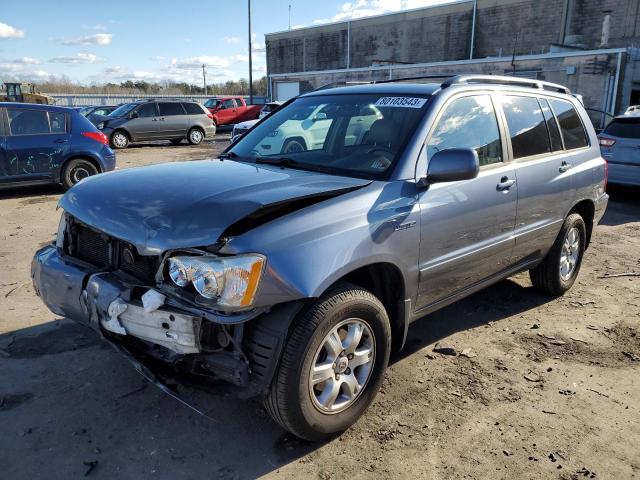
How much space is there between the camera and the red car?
25697 mm

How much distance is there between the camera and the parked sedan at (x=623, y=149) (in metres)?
9.16

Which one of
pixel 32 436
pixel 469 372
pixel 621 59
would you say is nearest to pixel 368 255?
pixel 469 372

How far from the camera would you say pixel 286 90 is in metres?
36.8

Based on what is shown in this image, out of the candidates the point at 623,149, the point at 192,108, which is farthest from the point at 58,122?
the point at 192,108

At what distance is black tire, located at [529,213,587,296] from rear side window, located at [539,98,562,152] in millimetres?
705

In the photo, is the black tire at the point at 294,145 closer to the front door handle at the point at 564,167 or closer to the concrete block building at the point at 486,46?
the front door handle at the point at 564,167

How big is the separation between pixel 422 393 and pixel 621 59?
21.9 meters

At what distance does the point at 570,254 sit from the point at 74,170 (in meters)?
8.46

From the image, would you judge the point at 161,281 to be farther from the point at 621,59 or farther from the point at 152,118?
the point at 621,59

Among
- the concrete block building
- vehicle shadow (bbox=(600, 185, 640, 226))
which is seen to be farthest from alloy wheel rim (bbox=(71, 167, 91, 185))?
the concrete block building

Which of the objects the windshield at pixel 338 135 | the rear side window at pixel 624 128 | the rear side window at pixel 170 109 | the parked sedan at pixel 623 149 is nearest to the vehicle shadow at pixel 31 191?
the windshield at pixel 338 135

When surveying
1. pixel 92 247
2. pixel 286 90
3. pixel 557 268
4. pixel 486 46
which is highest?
pixel 486 46

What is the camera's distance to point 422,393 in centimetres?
335

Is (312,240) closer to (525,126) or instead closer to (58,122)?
(525,126)
